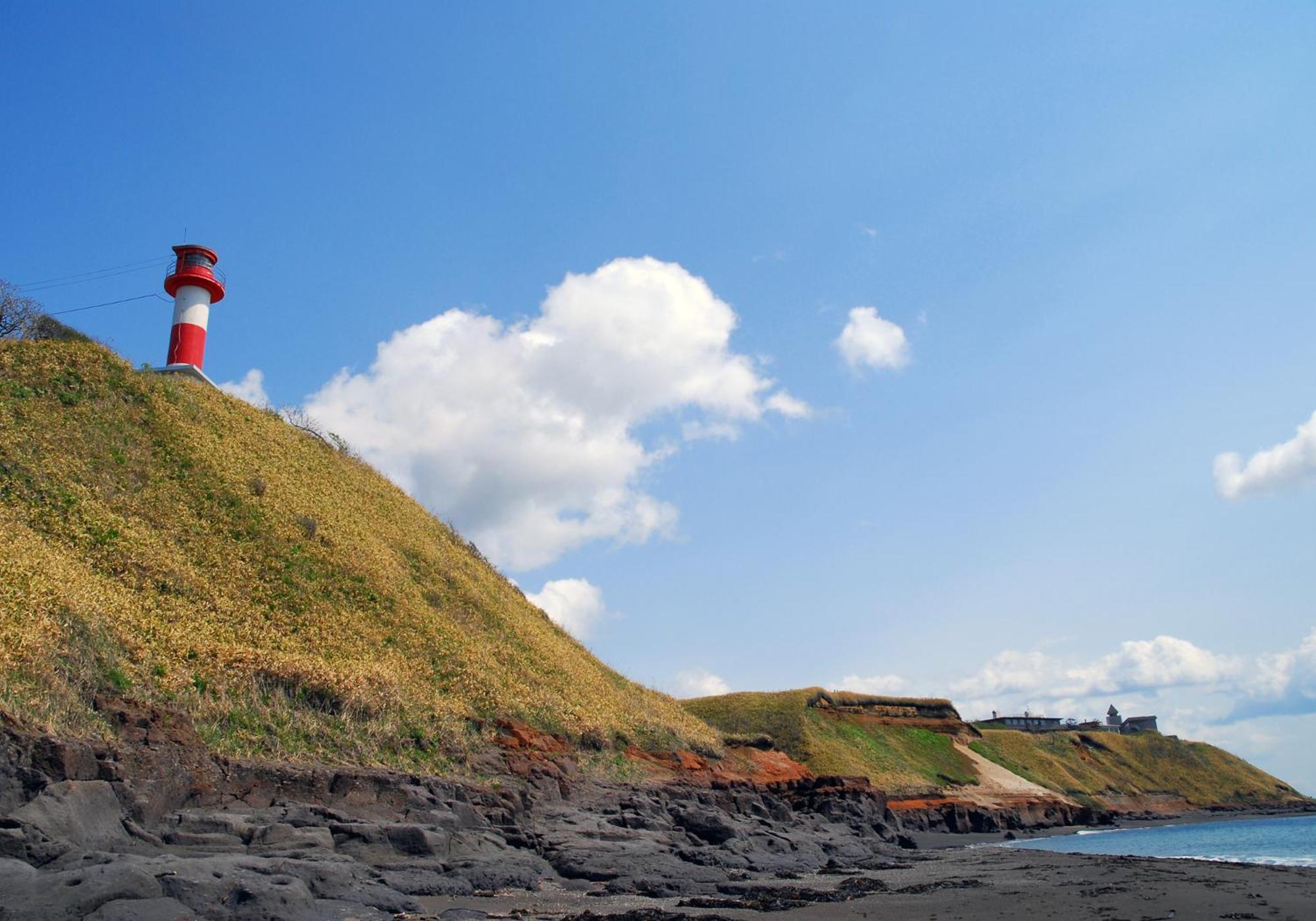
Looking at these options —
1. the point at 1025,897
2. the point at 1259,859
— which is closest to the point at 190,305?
the point at 1025,897

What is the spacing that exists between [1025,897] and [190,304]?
39891mm

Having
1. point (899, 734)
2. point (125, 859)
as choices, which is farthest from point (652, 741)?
point (899, 734)

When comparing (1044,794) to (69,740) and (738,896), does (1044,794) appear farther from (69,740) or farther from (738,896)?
(69,740)

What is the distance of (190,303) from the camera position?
3947 cm

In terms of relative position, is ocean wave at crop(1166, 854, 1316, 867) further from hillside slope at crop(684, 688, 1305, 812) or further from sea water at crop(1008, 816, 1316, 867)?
hillside slope at crop(684, 688, 1305, 812)

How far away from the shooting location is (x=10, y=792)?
12758mm

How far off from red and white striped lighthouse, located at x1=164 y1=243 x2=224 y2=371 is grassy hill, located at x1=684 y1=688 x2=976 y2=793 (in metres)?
35.2

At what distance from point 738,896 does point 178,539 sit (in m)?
19.7

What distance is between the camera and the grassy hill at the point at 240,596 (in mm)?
18625

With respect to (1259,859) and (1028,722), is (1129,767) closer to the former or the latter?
(1028,722)

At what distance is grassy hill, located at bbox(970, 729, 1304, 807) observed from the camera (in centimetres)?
7438

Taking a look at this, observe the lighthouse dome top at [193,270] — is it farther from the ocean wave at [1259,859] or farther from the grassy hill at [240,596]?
the ocean wave at [1259,859]

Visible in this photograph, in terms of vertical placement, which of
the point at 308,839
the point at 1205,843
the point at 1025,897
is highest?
the point at 308,839

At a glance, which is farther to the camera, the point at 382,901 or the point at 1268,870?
the point at 1268,870
